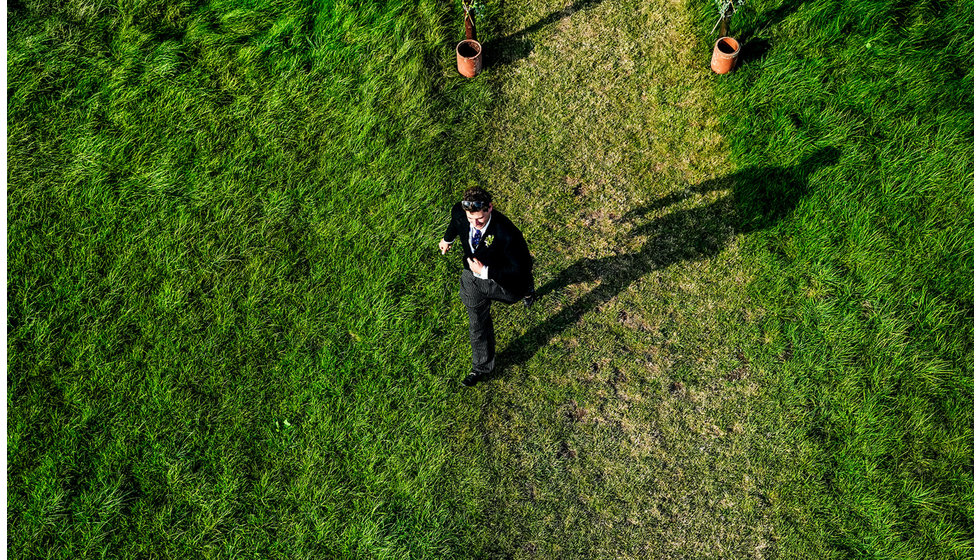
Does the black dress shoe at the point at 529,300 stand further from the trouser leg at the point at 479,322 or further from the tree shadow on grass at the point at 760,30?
the tree shadow on grass at the point at 760,30

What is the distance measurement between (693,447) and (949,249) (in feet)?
10.9

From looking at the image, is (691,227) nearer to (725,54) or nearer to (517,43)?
(725,54)

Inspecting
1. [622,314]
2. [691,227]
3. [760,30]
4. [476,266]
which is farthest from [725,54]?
[476,266]

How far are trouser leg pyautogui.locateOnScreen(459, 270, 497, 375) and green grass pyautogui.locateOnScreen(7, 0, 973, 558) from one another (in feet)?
1.03

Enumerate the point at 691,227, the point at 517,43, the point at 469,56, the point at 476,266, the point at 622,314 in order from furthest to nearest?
the point at 517,43 → the point at 469,56 → the point at 691,227 → the point at 622,314 → the point at 476,266

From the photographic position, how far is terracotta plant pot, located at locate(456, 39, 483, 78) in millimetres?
7855

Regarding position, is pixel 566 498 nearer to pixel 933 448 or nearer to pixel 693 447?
pixel 693 447

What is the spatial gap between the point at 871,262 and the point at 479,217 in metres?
4.20

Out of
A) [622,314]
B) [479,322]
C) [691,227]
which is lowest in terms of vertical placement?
[622,314]

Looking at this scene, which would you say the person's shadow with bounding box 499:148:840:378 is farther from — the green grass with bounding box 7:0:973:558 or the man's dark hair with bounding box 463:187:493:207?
the man's dark hair with bounding box 463:187:493:207

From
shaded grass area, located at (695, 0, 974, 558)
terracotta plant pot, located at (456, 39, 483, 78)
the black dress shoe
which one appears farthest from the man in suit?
shaded grass area, located at (695, 0, 974, 558)

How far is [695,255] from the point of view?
291 inches

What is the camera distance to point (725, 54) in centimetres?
769

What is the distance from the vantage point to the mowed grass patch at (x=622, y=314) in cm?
655
